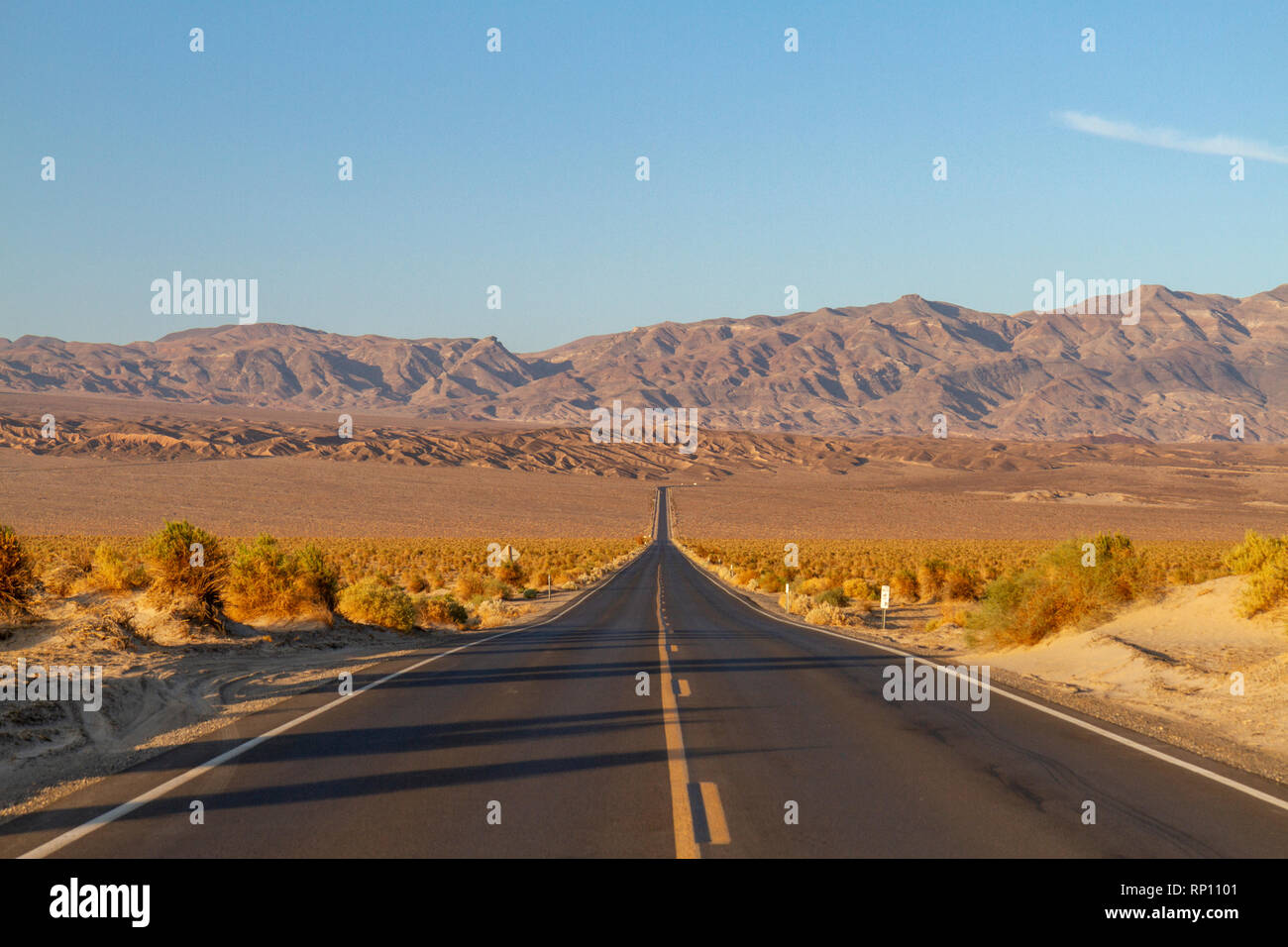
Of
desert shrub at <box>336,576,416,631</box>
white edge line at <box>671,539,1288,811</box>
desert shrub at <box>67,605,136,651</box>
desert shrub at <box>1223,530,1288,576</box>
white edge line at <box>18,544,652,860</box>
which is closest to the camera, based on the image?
white edge line at <box>18,544,652,860</box>

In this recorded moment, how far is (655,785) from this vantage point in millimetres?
7914

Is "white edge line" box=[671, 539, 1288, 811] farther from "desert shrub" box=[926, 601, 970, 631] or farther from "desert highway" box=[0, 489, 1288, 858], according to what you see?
"desert shrub" box=[926, 601, 970, 631]

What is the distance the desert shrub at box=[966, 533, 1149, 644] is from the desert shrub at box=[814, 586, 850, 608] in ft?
47.6

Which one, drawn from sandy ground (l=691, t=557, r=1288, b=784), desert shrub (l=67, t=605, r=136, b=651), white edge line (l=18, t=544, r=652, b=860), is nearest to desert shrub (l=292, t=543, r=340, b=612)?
desert shrub (l=67, t=605, r=136, b=651)

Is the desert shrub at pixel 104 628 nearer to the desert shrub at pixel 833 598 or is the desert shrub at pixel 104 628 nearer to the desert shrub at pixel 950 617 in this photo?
the desert shrub at pixel 950 617

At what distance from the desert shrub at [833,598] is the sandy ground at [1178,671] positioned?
1274 cm

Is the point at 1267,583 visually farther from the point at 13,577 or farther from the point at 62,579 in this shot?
the point at 62,579

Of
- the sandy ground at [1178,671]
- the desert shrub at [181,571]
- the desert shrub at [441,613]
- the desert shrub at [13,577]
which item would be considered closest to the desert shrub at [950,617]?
the sandy ground at [1178,671]

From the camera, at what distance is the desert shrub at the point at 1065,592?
19.5 meters

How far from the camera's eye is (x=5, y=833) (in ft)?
21.0

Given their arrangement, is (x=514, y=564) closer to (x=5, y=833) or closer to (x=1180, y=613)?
(x=1180, y=613)

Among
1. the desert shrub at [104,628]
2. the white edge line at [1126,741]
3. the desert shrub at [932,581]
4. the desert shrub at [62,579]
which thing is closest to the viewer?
the white edge line at [1126,741]

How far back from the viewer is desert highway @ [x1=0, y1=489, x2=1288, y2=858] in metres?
6.41
